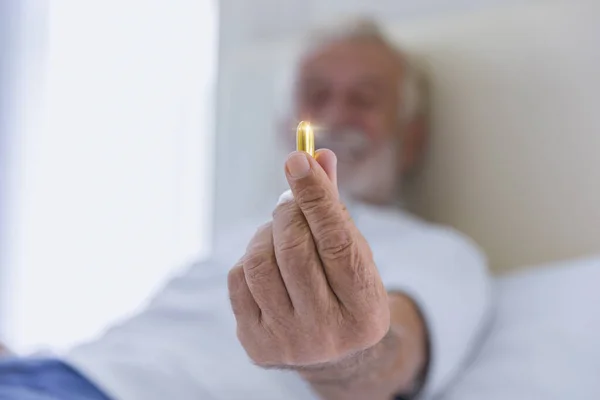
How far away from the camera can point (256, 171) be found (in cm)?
128

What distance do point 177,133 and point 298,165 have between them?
122cm

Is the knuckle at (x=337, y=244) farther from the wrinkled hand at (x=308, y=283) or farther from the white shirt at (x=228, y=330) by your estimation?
the white shirt at (x=228, y=330)

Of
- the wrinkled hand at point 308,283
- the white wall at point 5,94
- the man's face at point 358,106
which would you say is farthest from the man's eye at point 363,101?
the white wall at point 5,94

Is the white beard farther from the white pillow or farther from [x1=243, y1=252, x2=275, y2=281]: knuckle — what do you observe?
[x1=243, y1=252, x2=275, y2=281]: knuckle

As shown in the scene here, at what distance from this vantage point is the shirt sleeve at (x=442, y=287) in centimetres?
67

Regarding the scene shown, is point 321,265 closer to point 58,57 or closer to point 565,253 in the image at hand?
point 565,253

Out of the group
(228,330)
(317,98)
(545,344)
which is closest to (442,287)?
(545,344)

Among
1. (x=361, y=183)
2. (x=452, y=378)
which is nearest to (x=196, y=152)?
(x=361, y=183)

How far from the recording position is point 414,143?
43.5 inches

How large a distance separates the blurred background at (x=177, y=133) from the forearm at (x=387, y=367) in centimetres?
42

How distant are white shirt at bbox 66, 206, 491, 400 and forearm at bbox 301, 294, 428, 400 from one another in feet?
0.06

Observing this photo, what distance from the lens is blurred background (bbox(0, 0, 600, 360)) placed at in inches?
40.6

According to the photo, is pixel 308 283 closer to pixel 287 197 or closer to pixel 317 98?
pixel 287 197

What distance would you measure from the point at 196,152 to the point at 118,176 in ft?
0.62
